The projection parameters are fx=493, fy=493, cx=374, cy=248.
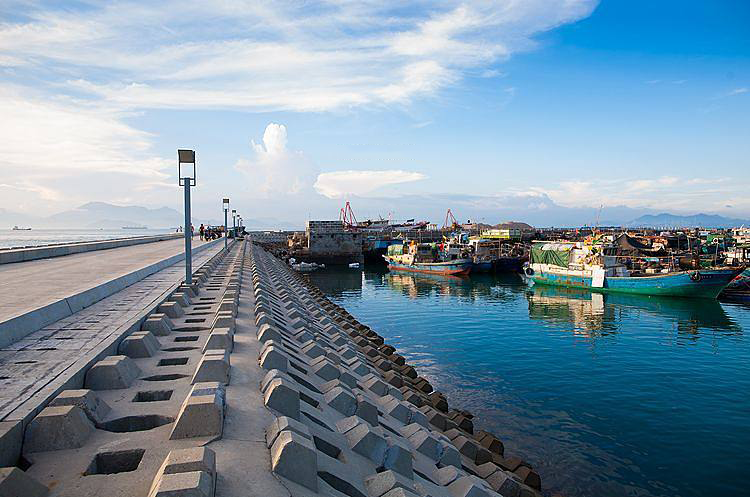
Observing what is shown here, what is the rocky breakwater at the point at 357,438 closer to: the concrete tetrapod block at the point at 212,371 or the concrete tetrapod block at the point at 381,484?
the concrete tetrapod block at the point at 381,484

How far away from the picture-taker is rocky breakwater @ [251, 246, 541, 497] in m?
4.04

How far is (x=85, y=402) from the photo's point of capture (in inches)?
167

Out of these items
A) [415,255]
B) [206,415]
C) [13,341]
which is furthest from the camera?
[415,255]

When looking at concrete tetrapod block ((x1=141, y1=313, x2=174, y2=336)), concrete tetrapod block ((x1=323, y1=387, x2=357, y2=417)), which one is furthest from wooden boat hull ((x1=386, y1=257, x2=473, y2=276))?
concrete tetrapod block ((x1=323, y1=387, x2=357, y2=417))

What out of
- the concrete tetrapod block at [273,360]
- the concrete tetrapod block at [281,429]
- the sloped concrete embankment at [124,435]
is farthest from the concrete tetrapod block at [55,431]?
the concrete tetrapod block at [273,360]

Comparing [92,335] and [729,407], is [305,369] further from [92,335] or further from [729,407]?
[729,407]

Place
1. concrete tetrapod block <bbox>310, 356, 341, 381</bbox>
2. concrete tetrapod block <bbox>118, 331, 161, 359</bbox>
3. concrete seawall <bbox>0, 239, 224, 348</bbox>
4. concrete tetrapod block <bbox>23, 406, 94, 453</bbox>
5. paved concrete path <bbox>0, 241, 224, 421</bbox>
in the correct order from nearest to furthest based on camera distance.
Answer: concrete tetrapod block <bbox>23, 406, 94, 453</bbox> → paved concrete path <bbox>0, 241, 224, 421</bbox> → concrete seawall <bbox>0, 239, 224, 348</bbox> → concrete tetrapod block <bbox>118, 331, 161, 359</bbox> → concrete tetrapod block <bbox>310, 356, 341, 381</bbox>

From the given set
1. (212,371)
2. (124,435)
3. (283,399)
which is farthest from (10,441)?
(283,399)

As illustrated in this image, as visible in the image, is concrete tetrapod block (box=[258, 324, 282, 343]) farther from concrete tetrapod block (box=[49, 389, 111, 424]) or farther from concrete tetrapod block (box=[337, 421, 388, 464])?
concrete tetrapod block (box=[49, 389, 111, 424])

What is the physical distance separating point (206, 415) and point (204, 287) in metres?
10.8

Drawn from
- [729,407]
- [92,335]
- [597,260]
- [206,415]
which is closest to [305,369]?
[92,335]

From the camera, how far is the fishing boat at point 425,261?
5400 centimetres

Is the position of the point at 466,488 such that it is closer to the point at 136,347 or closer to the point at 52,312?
the point at 136,347

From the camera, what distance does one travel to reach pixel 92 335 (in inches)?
258
